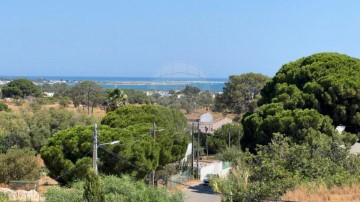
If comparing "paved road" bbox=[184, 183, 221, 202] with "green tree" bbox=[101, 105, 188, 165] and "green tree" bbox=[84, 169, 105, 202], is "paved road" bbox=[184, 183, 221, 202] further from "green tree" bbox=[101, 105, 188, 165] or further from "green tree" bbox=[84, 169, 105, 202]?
"green tree" bbox=[84, 169, 105, 202]

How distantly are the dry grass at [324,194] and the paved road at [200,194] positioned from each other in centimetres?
925

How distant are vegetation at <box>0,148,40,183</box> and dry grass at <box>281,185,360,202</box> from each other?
1577 centimetres

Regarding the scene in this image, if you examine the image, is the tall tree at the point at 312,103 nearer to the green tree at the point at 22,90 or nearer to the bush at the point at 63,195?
the bush at the point at 63,195

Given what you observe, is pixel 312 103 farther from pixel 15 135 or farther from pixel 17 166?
pixel 15 135

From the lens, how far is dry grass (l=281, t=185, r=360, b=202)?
47.6 ft

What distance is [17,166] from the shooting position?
88.7ft

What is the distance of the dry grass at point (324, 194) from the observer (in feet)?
47.6

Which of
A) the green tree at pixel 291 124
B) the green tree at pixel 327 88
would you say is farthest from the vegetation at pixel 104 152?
the green tree at pixel 327 88

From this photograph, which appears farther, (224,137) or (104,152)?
(224,137)

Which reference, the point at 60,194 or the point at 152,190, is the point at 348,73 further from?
the point at 60,194

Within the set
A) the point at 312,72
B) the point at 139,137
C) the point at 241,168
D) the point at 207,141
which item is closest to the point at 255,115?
the point at 312,72

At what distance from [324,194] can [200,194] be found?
15.5 meters

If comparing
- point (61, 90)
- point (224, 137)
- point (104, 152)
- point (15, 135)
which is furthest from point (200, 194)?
point (61, 90)

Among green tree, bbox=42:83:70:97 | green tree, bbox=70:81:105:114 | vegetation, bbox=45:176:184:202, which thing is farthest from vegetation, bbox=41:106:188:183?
green tree, bbox=42:83:70:97
